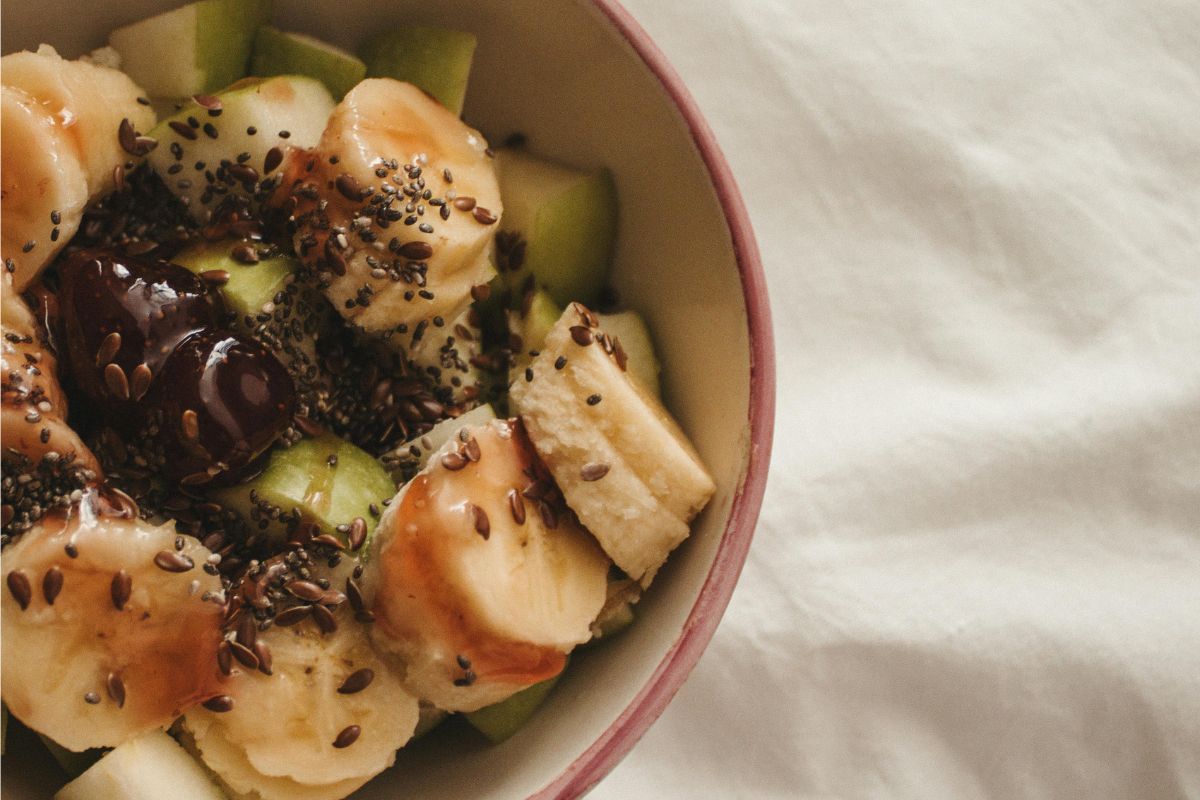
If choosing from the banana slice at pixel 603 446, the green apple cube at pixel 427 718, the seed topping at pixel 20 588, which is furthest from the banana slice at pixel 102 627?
the banana slice at pixel 603 446

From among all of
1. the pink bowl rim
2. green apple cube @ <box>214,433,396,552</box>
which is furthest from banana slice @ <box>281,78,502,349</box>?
the pink bowl rim

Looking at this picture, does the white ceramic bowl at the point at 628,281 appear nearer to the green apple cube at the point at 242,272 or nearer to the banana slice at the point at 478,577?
the banana slice at the point at 478,577

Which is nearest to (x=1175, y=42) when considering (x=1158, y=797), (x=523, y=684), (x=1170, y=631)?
(x=1170, y=631)

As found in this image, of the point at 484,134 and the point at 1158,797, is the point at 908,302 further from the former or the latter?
the point at 1158,797

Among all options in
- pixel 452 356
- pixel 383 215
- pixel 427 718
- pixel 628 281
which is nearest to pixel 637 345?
pixel 628 281

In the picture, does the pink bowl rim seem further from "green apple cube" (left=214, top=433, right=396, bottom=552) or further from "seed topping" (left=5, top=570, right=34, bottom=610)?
"seed topping" (left=5, top=570, right=34, bottom=610)
